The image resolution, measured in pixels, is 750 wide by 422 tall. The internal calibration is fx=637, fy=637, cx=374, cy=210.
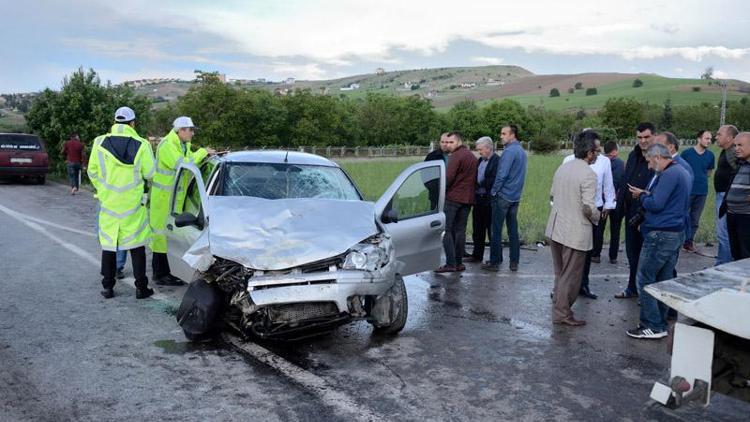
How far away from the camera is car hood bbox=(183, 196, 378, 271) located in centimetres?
534

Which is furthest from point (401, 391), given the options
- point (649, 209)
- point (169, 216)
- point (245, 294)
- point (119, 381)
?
point (169, 216)

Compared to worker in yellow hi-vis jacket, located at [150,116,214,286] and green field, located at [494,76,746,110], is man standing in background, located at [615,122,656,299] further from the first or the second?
green field, located at [494,76,746,110]

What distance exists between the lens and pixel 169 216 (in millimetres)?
7301

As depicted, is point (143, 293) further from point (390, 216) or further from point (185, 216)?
point (390, 216)

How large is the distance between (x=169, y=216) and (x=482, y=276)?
4.23m

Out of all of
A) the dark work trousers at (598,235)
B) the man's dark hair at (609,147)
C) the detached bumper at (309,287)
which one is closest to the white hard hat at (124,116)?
the detached bumper at (309,287)

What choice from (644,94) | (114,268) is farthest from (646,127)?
(644,94)

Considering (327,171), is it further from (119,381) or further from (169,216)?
(119,381)

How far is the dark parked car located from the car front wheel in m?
19.2

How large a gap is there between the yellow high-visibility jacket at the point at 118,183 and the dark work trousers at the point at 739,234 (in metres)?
6.33

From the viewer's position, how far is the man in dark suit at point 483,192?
30.9 ft

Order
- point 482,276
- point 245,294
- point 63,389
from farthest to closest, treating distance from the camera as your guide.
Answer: point 482,276
point 245,294
point 63,389

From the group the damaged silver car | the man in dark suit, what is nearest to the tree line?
the man in dark suit

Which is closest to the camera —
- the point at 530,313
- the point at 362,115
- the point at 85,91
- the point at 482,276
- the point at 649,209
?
the point at 649,209
